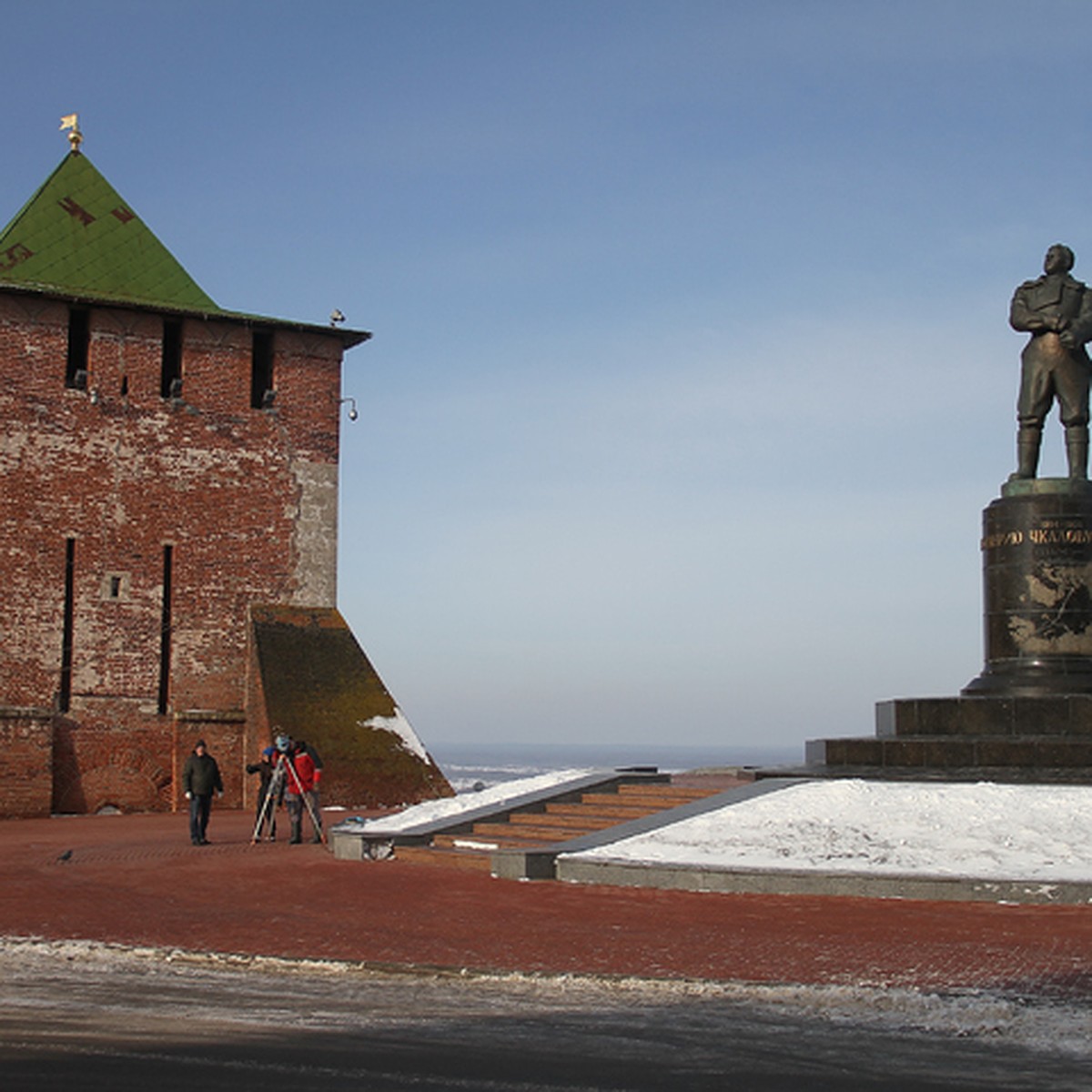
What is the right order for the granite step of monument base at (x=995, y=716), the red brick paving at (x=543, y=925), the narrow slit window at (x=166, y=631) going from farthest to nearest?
the narrow slit window at (x=166, y=631) < the granite step of monument base at (x=995, y=716) < the red brick paving at (x=543, y=925)

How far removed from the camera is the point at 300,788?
15.6 metres

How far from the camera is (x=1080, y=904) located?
991 centimetres

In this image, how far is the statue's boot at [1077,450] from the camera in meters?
15.4

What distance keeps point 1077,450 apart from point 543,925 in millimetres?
9012

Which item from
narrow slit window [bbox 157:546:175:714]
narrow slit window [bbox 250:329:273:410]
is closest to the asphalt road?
narrow slit window [bbox 157:546:175:714]

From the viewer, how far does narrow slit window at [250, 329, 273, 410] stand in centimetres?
2553

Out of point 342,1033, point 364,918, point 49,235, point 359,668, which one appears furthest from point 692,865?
point 49,235

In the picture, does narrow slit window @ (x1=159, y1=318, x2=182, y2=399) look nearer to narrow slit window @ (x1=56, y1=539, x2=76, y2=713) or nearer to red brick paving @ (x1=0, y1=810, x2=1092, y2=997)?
Result: narrow slit window @ (x1=56, y1=539, x2=76, y2=713)

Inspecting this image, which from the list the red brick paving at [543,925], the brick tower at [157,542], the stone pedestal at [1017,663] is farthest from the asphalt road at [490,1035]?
the brick tower at [157,542]

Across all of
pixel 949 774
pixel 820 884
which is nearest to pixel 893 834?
pixel 820 884

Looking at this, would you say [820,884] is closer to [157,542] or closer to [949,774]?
[949,774]

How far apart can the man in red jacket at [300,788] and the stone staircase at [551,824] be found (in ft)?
7.16

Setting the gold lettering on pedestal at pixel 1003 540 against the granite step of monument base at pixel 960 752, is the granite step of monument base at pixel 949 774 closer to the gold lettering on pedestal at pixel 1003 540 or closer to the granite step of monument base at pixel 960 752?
the granite step of monument base at pixel 960 752

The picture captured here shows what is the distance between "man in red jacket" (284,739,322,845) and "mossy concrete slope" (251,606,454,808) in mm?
6082
